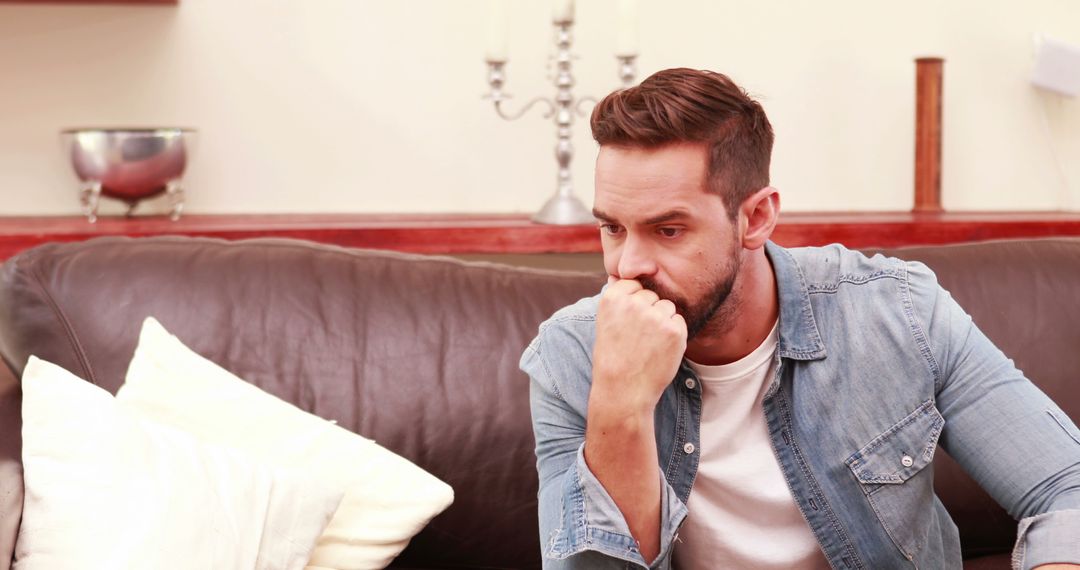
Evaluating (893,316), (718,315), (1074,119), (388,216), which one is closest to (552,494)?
(718,315)

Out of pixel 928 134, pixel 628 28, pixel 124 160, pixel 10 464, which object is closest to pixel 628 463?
pixel 10 464

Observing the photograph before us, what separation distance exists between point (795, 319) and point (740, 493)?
23 cm

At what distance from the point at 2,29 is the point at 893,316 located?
2256mm

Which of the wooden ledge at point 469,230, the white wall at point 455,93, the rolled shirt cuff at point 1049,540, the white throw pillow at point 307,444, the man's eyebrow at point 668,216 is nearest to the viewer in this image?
the rolled shirt cuff at point 1049,540

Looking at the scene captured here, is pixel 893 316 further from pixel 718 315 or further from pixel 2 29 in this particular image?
pixel 2 29

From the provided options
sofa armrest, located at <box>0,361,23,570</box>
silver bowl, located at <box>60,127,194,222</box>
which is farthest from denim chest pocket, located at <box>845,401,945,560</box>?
silver bowl, located at <box>60,127,194,222</box>

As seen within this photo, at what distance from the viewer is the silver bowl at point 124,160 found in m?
2.54

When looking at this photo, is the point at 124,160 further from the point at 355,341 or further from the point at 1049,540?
the point at 1049,540

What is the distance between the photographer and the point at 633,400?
52.0 inches

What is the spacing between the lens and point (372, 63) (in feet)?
9.32

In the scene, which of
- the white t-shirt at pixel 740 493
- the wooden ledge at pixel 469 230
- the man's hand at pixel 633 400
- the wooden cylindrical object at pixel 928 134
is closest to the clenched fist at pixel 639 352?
the man's hand at pixel 633 400

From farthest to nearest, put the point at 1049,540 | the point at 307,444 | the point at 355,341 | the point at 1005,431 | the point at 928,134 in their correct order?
the point at 928,134, the point at 355,341, the point at 307,444, the point at 1005,431, the point at 1049,540

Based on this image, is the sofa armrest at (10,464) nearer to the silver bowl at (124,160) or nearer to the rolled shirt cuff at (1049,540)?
the silver bowl at (124,160)

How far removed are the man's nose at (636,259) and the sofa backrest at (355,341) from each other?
473mm
